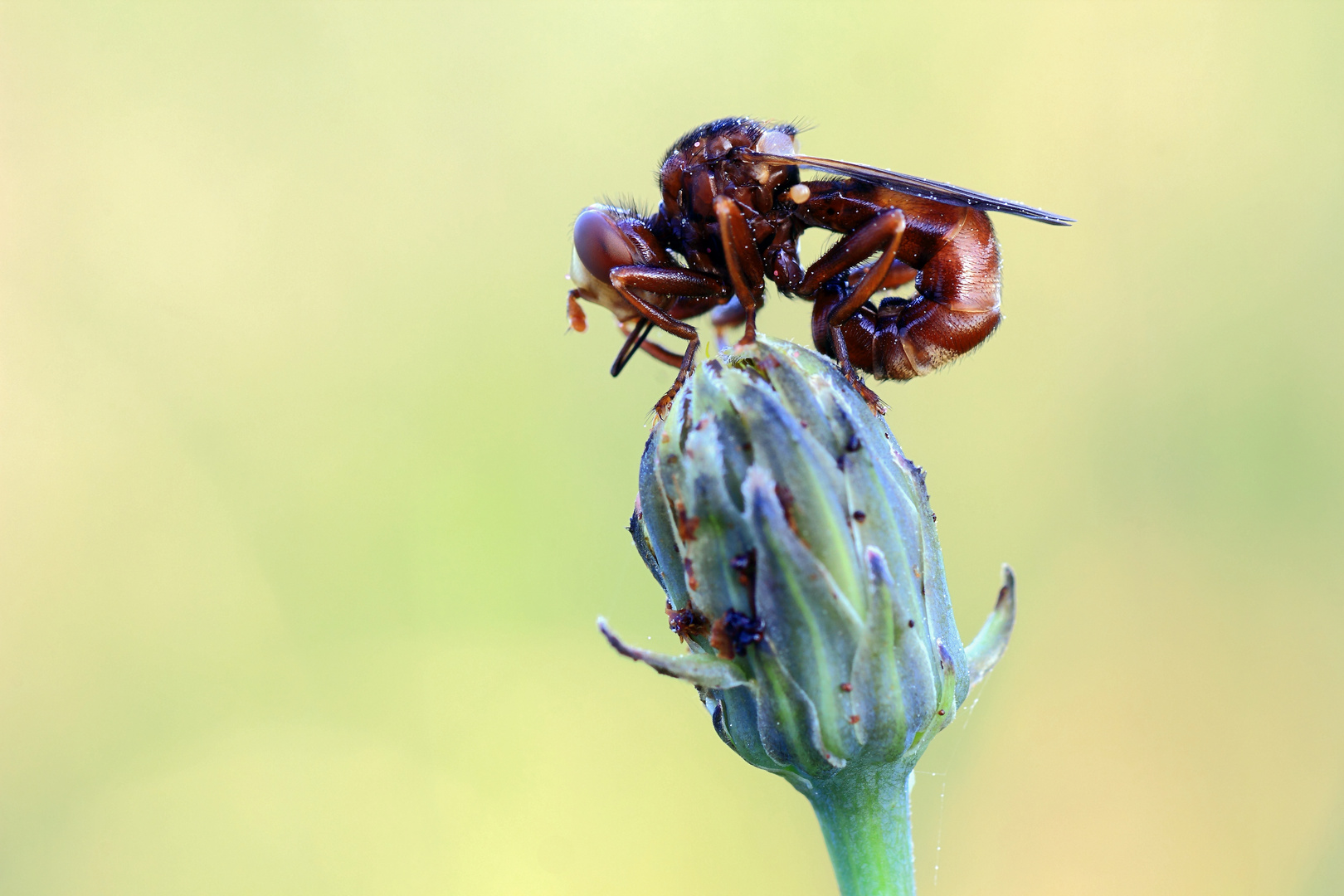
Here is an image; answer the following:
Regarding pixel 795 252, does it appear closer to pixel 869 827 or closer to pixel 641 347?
pixel 641 347

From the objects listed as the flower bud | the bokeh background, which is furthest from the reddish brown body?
the bokeh background

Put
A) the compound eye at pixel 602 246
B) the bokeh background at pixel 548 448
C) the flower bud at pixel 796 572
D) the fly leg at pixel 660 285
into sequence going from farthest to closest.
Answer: the bokeh background at pixel 548 448 < the compound eye at pixel 602 246 < the fly leg at pixel 660 285 < the flower bud at pixel 796 572

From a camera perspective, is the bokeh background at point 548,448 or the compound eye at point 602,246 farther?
the bokeh background at point 548,448

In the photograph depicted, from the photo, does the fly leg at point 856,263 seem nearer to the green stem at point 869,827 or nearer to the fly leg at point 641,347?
the fly leg at point 641,347

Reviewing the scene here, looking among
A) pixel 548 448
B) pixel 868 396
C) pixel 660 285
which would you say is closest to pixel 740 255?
pixel 660 285

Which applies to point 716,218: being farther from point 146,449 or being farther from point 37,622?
point 37,622

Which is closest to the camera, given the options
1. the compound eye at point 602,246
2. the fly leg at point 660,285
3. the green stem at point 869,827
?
the green stem at point 869,827

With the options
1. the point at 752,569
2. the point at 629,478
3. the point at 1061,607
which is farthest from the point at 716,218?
the point at 1061,607

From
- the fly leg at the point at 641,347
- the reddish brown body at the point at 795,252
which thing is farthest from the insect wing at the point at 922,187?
the fly leg at the point at 641,347
